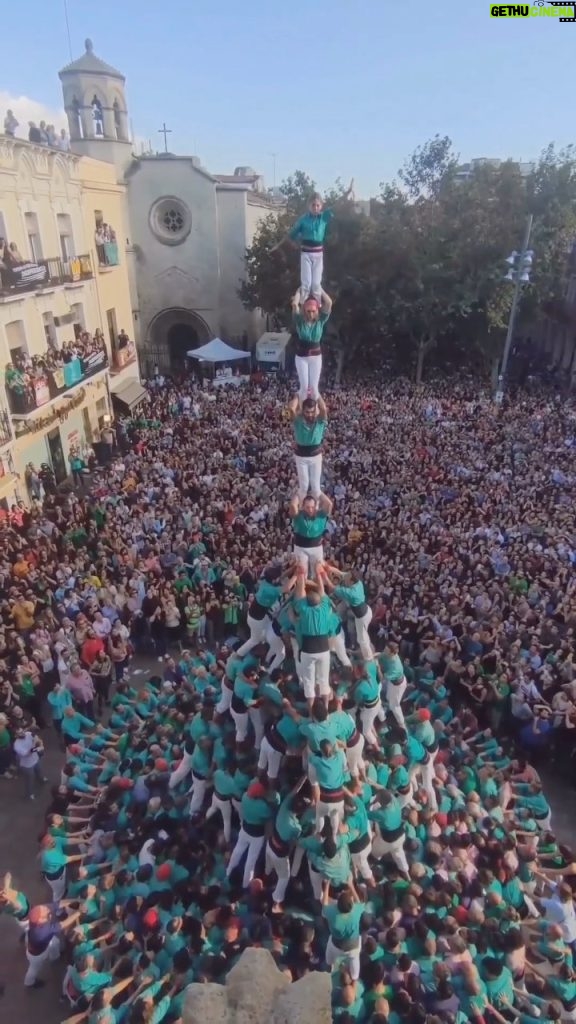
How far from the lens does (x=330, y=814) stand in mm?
6105

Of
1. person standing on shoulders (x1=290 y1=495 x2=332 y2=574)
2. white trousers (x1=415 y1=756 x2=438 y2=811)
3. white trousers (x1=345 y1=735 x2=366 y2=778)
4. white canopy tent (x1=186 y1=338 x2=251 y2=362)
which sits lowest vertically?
white canopy tent (x1=186 y1=338 x2=251 y2=362)

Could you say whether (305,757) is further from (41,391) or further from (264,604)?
(41,391)

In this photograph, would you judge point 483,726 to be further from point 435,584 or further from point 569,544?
point 569,544

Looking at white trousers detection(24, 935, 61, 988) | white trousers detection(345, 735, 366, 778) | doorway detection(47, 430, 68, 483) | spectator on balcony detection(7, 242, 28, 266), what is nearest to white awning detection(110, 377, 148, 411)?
doorway detection(47, 430, 68, 483)

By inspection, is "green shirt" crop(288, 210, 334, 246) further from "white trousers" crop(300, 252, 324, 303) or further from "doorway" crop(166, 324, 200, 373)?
"doorway" crop(166, 324, 200, 373)

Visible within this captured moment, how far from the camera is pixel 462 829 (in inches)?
276

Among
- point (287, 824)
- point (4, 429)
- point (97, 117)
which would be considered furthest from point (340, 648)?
point (97, 117)

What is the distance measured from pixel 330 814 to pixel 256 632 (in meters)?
1.82

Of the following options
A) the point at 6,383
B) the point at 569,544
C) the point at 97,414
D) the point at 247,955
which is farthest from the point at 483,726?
the point at 97,414

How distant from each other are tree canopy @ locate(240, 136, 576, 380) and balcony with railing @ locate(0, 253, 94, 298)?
7.83 m

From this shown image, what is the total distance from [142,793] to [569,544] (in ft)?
30.4

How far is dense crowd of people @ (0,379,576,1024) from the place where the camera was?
6004 millimetres

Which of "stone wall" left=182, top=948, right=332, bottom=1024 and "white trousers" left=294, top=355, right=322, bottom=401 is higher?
"white trousers" left=294, top=355, right=322, bottom=401

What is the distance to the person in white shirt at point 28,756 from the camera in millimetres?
8875
